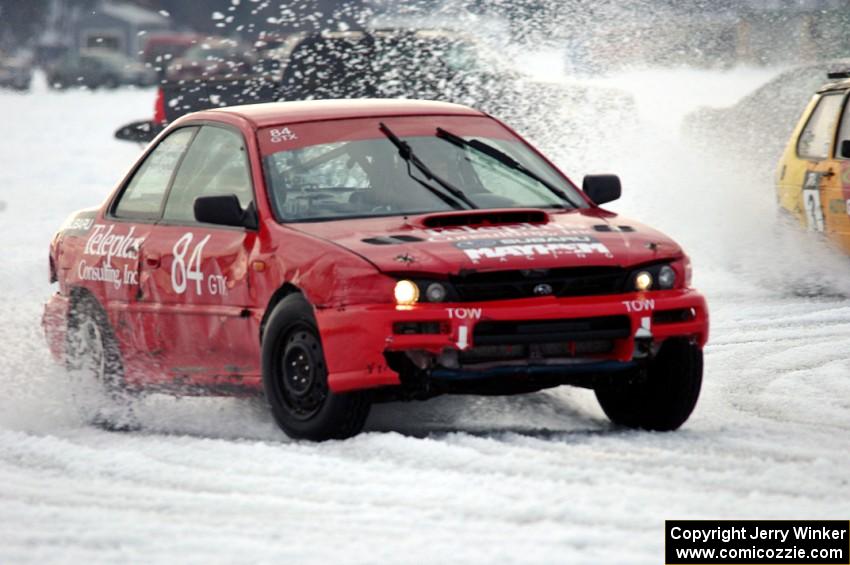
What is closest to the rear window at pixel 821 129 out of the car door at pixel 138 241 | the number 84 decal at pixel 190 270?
the car door at pixel 138 241

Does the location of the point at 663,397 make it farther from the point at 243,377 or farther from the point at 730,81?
the point at 730,81

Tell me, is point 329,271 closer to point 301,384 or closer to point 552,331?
point 301,384

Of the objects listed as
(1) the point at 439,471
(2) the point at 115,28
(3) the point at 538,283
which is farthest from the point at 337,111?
(2) the point at 115,28

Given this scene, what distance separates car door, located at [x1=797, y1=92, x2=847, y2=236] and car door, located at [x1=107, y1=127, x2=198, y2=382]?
201 inches

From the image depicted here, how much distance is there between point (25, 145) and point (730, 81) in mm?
14747

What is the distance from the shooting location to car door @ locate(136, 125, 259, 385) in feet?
24.2

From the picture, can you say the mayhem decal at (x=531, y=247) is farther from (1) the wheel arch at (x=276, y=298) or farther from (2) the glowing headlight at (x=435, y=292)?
(1) the wheel arch at (x=276, y=298)

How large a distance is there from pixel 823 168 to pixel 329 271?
631 centimetres

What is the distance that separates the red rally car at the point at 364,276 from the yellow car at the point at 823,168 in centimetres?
441

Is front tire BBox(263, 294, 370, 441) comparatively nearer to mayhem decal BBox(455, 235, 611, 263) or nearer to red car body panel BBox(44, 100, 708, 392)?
red car body panel BBox(44, 100, 708, 392)

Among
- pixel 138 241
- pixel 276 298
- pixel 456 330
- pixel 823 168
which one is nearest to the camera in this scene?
pixel 456 330

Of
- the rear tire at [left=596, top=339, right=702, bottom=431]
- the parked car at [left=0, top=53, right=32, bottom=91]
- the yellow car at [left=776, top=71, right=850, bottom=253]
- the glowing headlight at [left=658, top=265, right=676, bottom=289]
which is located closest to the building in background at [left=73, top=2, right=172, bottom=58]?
the parked car at [left=0, top=53, right=32, bottom=91]

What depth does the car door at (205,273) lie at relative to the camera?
24.2 ft

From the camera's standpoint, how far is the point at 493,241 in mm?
6836
